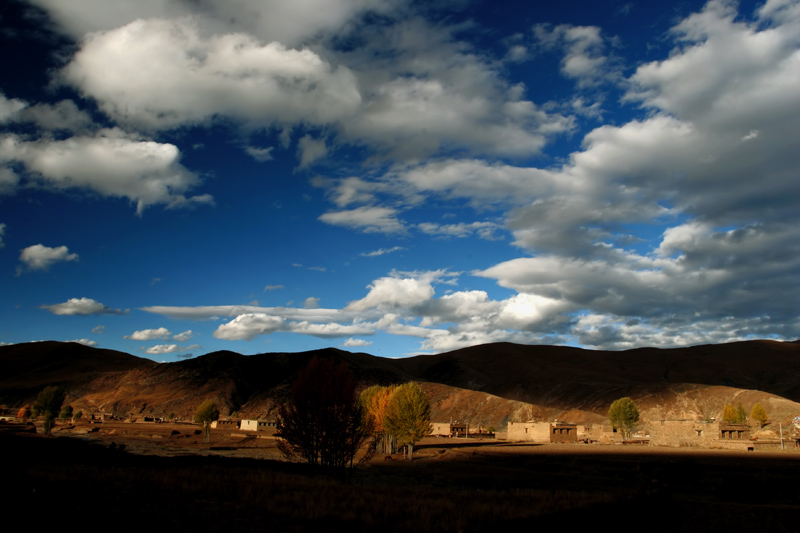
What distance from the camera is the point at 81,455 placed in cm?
2905

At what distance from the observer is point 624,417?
99.9 m

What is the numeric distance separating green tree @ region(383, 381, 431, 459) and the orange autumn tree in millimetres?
1202

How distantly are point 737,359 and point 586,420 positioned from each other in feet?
333

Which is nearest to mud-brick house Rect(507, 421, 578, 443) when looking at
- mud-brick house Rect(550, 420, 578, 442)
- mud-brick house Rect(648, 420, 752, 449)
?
mud-brick house Rect(550, 420, 578, 442)

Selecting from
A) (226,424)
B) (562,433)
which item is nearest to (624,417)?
(562,433)

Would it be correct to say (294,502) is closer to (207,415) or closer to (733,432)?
(207,415)

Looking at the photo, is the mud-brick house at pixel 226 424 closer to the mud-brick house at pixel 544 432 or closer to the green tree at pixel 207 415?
the green tree at pixel 207 415

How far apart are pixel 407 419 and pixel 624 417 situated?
57945mm

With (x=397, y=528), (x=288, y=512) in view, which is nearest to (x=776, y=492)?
(x=397, y=528)

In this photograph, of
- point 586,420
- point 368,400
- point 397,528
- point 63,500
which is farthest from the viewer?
point 586,420

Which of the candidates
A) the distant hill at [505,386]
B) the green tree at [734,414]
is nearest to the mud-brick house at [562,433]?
the distant hill at [505,386]

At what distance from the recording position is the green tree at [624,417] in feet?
327

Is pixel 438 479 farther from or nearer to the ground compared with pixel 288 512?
nearer to the ground

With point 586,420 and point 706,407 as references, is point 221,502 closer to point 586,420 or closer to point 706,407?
point 586,420
